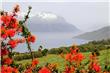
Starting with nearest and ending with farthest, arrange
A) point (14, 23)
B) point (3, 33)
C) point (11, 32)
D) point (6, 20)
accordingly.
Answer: point (3, 33), point (11, 32), point (6, 20), point (14, 23)

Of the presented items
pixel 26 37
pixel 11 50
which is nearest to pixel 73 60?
pixel 26 37

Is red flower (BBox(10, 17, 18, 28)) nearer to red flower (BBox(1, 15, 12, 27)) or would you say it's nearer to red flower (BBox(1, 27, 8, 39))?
red flower (BBox(1, 15, 12, 27))

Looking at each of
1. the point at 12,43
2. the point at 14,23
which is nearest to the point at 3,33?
the point at 12,43

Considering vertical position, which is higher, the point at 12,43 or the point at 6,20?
the point at 6,20

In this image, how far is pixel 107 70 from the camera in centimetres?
1212

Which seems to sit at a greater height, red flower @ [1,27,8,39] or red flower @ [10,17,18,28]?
red flower @ [10,17,18,28]

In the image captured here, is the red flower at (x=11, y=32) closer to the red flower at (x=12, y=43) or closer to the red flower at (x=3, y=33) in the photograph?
the red flower at (x=3, y=33)

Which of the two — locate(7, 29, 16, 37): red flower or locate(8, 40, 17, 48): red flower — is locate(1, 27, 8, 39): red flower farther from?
locate(8, 40, 17, 48): red flower

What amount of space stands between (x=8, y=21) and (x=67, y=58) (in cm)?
246

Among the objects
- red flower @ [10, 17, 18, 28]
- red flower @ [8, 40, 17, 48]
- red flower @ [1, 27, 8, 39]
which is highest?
red flower @ [10, 17, 18, 28]

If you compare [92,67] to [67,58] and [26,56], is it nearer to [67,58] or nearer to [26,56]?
[67,58]

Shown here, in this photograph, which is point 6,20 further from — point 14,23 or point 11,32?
point 11,32

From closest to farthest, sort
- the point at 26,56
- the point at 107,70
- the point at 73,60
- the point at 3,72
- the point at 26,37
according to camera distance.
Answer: the point at 3,72
the point at 26,37
the point at 73,60
the point at 107,70
the point at 26,56

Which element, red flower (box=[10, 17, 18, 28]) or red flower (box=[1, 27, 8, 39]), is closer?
red flower (box=[1, 27, 8, 39])
